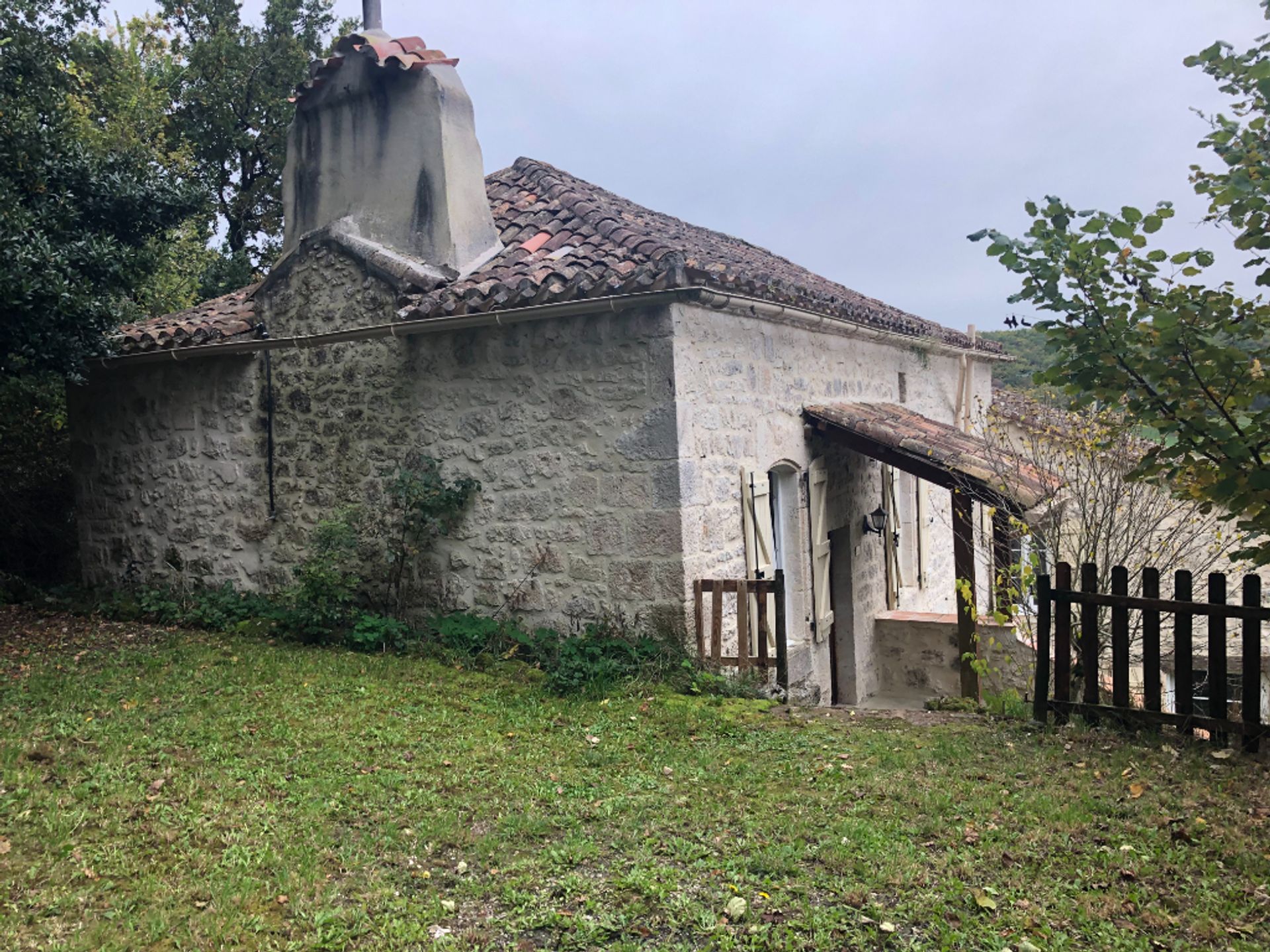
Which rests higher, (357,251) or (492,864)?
(357,251)

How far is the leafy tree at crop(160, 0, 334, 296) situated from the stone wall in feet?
26.2

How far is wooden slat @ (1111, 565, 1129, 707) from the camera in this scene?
579cm

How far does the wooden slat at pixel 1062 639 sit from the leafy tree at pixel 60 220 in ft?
26.9

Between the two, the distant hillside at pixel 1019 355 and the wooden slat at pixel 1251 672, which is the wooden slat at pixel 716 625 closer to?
the wooden slat at pixel 1251 672

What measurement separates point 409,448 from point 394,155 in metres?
2.80

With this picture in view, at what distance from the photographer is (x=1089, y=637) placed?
594cm

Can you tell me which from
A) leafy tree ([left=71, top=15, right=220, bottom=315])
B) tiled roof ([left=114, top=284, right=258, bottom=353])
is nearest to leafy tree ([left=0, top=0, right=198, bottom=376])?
tiled roof ([left=114, top=284, right=258, bottom=353])

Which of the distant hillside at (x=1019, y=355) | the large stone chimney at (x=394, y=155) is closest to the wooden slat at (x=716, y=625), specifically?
the large stone chimney at (x=394, y=155)

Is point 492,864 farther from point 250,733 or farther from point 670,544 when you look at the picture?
point 670,544

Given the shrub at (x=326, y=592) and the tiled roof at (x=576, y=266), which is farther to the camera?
the shrub at (x=326, y=592)

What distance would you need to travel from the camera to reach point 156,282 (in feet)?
48.2

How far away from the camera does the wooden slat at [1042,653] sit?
6.09 meters

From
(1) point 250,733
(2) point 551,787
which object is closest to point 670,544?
(2) point 551,787

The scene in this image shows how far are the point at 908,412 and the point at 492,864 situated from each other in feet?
27.4
